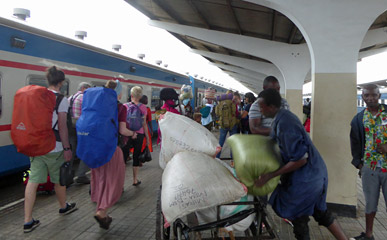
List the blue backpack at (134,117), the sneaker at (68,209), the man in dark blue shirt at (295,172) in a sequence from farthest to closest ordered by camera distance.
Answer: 1. the blue backpack at (134,117)
2. the sneaker at (68,209)
3. the man in dark blue shirt at (295,172)

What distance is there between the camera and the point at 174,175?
2051 mm

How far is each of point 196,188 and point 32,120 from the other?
A: 7.93 feet

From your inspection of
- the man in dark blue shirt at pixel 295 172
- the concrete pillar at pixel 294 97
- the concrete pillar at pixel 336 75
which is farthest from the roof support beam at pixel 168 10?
the man in dark blue shirt at pixel 295 172

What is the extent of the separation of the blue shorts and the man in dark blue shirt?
0.95 meters

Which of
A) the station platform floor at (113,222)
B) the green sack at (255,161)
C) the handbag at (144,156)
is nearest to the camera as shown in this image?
the green sack at (255,161)

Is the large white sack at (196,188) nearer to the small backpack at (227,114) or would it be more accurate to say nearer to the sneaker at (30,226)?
the sneaker at (30,226)

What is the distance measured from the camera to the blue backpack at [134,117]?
4965 millimetres

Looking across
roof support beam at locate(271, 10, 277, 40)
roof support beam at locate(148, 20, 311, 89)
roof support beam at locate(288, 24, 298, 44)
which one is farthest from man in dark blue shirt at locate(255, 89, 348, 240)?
roof support beam at locate(148, 20, 311, 89)

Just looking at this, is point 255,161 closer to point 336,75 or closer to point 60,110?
point 60,110

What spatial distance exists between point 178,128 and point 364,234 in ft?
8.51

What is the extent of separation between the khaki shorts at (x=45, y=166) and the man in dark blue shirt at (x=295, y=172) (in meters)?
2.72

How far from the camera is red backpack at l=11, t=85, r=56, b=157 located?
3.28 metres

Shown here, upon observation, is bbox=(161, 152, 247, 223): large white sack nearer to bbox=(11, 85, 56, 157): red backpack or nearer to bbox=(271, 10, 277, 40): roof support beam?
bbox=(11, 85, 56, 157): red backpack

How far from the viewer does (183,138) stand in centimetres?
246
